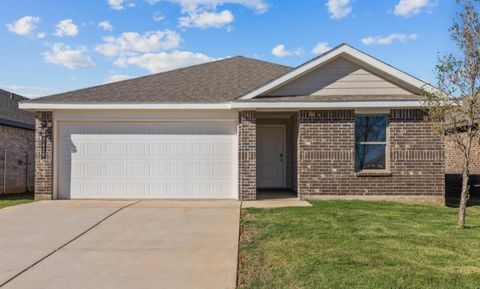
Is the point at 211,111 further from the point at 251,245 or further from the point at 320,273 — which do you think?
the point at 320,273

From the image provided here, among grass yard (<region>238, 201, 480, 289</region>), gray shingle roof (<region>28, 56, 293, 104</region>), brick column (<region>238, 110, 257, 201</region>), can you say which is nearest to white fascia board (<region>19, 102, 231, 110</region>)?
gray shingle roof (<region>28, 56, 293, 104</region>)

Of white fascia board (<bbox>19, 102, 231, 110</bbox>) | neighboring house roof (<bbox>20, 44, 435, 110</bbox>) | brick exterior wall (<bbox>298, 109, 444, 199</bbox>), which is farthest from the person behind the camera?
white fascia board (<bbox>19, 102, 231, 110</bbox>)

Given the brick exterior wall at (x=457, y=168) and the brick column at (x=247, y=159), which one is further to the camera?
the brick exterior wall at (x=457, y=168)

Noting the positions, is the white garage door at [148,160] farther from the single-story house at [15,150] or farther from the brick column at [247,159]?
the single-story house at [15,150]

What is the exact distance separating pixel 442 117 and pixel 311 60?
172 inches

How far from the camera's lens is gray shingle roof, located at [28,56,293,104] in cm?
1280

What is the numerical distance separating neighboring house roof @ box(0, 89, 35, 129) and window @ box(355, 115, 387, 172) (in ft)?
40.1

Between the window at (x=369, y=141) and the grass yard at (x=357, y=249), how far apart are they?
2253 mm

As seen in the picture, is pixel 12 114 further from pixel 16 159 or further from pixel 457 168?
pixel 457 168

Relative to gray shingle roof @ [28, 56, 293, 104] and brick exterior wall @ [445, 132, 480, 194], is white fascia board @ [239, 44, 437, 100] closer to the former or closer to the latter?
gray shingle roof @ [28, 56, 293, 104]

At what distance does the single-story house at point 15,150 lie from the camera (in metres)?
15.7

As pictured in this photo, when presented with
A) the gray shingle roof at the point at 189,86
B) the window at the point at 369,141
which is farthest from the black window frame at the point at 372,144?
the gray shingle roof at the point at 189,86

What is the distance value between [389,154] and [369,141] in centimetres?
66

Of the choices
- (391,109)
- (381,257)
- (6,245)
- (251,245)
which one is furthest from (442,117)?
(6,245)
